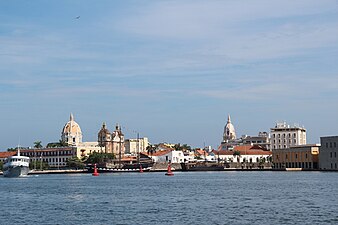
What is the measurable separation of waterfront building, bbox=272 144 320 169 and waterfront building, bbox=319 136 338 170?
7723 millimetres

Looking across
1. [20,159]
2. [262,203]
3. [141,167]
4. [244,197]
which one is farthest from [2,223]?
[141,167]

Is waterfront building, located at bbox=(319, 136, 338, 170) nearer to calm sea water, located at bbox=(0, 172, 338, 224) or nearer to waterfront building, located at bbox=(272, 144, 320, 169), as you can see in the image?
waterfront building, located at bbox=(272, 144, 320, 169)

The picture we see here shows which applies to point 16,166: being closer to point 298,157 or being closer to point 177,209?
point 298,157

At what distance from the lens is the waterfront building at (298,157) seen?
6186 inches

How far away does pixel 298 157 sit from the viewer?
162 metres

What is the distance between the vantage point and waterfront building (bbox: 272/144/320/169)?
516 ft

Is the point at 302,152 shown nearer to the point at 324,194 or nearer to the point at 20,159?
the point at 20,159

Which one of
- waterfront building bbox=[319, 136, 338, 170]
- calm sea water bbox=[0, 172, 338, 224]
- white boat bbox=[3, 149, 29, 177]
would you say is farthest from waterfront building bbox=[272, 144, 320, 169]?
calm sea water bbox=[0, 172, 338, 224]

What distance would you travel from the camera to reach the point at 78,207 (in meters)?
53.1

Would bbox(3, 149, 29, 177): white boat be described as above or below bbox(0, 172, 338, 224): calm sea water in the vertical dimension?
above

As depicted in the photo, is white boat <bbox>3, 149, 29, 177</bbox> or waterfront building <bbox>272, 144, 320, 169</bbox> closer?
white boat <bbox>3, 149, 29, 177</bbox>

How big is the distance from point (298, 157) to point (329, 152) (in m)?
17.1

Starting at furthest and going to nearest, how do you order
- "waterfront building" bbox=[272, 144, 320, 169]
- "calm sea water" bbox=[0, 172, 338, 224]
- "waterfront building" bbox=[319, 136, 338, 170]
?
"waterfront building" bbox=[272, 144, 320, 169] < "waterfront building" bbox=[319, 136, 338, 170] < "calm sea water" bbox=[0, 172, 338, 224]

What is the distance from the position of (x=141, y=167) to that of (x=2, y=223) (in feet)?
478
